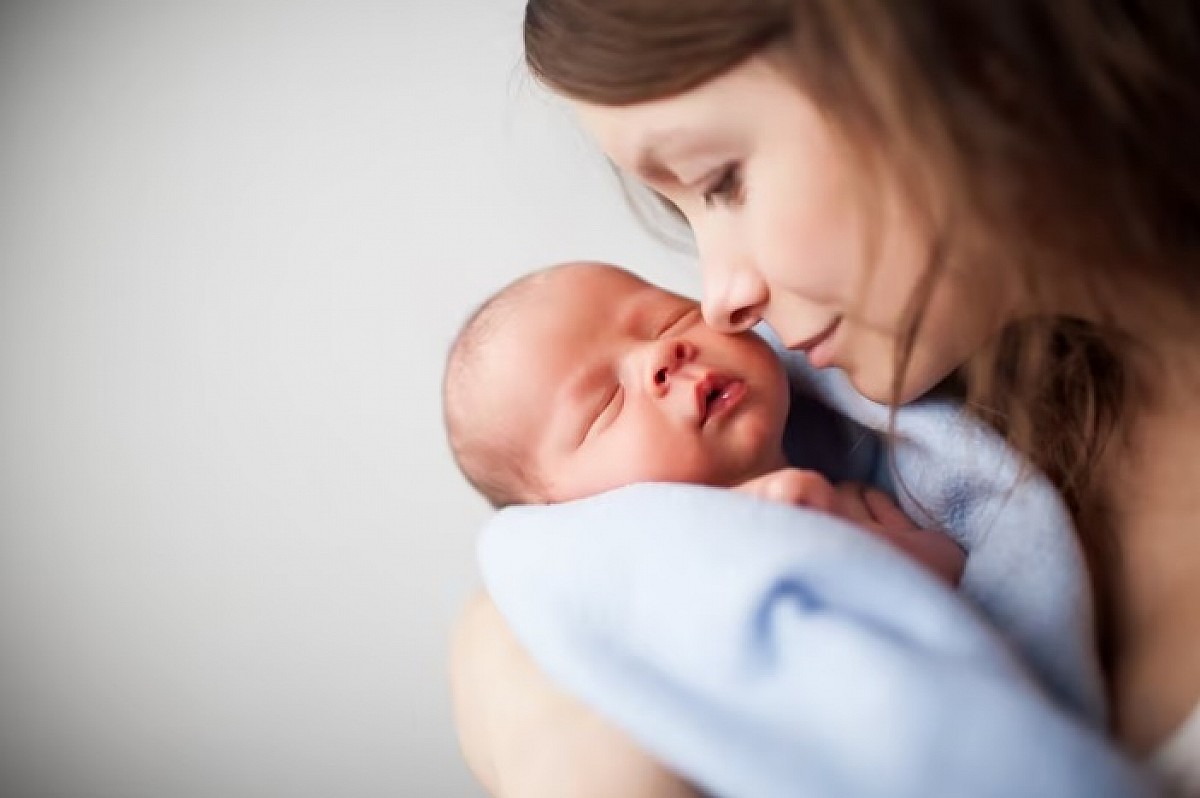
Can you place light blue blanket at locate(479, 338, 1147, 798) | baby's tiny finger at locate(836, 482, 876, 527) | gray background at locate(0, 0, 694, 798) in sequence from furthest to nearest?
gray background at locate(0, 0, 694, 798), baby's tiny finger at locate(836, 482, 876, 527), light blue blanket at locate(479, 338, 1147, 798)

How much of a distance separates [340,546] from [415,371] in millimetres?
222

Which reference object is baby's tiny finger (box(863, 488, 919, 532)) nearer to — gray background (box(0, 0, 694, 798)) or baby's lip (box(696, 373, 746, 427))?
baby's lip (box(696, 373, 746, 427))

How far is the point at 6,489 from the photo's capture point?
1245 mm

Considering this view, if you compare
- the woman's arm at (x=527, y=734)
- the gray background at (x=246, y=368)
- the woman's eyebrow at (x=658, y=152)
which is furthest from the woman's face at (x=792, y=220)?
the gray background at (x=246, y=368)

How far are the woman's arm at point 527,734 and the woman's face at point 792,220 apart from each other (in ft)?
1.02

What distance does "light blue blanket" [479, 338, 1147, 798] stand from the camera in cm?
59

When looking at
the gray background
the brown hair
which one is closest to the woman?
the brown hair

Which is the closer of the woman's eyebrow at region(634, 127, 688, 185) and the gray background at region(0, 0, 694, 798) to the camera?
the woman's eyebrow at region(634, 127, 688, 185)

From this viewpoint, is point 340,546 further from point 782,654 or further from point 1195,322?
point 1195,322

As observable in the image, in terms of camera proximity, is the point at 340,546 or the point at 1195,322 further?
the point at 340,546

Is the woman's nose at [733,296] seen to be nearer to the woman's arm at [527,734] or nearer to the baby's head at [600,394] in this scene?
the baby's head at [600,394]

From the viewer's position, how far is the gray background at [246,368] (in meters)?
1.24

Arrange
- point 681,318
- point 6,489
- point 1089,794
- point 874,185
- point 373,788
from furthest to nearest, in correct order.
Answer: point 373,788
point 6,489
point 681,318
point 874,185
point 1089,794

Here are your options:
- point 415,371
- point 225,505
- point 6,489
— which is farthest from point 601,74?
point 6,489
